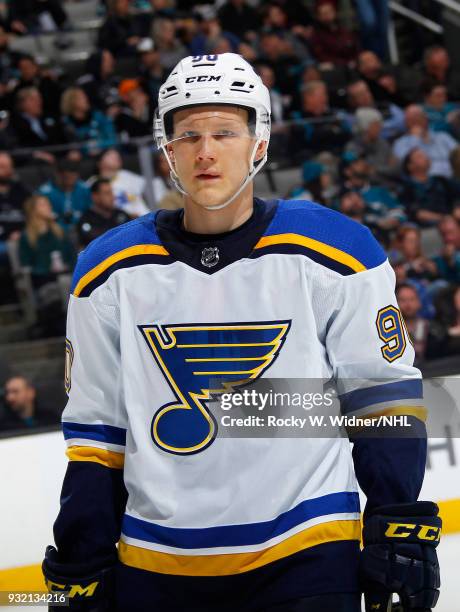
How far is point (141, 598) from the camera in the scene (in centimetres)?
166

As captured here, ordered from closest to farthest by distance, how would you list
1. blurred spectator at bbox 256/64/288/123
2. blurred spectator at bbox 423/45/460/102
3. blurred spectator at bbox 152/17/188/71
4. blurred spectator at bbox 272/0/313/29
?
blurred spectator at bbox 256/64/288/123 → blurred spectator at bbox 152/17/188/71 → blurred spectator at bbox 423/45/460/102 → blurred spectator at bbox 272/0/313/29

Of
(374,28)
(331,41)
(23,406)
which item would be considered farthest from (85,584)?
(374,28)

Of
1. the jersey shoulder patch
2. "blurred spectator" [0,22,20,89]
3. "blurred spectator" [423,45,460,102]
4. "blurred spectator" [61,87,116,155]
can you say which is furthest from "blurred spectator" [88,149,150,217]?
the jersey shoulder patch

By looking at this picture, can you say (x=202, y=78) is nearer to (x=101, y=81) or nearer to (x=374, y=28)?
(x=101, y=81)

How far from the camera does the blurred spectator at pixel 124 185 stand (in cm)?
486

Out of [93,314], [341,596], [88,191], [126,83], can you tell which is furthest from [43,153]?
[341,596]

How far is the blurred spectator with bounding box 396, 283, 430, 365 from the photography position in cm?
464

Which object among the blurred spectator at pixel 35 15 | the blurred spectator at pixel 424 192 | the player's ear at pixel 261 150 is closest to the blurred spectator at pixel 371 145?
the blurred spectator at pixel 424 192

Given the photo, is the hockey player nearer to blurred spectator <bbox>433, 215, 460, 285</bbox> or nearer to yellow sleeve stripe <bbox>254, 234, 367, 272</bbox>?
yellow sleeve stripe <bbox>254, 234, 367, 272</bbox>

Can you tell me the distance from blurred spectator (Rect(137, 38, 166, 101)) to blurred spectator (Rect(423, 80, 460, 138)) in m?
1.61

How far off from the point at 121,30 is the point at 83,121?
1230 mm

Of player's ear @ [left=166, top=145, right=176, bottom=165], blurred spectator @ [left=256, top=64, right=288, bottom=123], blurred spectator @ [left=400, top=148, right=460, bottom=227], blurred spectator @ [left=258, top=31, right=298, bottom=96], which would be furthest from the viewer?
blurred spectator @ [left=258, top=31, right=298, bottom=96]

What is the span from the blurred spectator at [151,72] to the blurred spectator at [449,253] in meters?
1.90

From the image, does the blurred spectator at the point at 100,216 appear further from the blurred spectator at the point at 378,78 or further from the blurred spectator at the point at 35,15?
the blurred spectator at the point at 35,15
